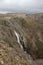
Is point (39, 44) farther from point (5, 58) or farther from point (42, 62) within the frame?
point (5, 58)

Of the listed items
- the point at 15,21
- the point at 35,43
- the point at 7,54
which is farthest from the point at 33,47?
the point at 7,54

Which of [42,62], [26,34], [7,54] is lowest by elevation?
[42,62]

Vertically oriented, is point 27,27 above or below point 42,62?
above

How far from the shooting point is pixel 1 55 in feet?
63.4

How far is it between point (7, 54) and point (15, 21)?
24.9 metres

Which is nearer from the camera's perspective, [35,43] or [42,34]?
[35,43]

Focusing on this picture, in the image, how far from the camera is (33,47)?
42.9 meters

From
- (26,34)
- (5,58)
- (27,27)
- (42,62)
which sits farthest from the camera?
(27,27)

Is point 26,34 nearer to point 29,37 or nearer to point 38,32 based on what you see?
point 29,37

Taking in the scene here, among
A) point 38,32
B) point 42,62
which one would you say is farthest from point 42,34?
point 42,62

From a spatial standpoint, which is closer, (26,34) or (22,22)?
(26,34)

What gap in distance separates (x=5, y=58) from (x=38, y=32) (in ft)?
97.8

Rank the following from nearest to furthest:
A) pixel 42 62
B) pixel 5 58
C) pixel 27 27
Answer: pixel 5 58, pixel 42 62, pixel 27 27

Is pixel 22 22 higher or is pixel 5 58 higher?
pixel 5 58
